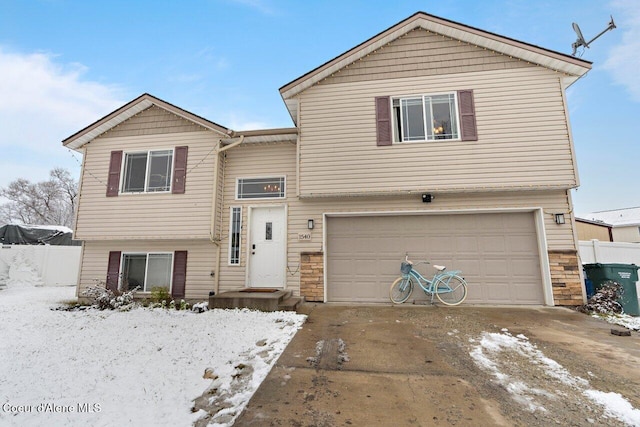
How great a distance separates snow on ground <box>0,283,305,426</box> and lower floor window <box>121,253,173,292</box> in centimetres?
166

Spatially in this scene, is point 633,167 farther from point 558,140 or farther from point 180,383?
point 180,383

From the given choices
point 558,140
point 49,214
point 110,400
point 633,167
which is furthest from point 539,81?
point 49,214

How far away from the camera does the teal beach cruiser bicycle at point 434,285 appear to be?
6176mm

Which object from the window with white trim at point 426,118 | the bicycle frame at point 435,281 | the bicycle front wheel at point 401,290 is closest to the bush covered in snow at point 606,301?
the bicycle frame at point 435,281

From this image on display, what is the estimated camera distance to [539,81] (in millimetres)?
6363

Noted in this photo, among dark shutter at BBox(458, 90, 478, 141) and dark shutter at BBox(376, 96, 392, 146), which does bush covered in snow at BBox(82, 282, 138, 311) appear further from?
dark shutter at BBox(458, 90, 478, 141)

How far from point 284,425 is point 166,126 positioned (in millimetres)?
7869

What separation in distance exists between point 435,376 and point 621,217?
31088 millimetres

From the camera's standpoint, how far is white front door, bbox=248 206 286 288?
7031 millimetres

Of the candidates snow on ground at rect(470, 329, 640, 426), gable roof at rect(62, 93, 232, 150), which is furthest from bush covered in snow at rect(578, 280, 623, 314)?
gable roof at rect(62, 93, 232, 150)

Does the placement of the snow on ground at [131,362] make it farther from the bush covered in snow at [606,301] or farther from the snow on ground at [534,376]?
the bush covered in snow at [606,301]

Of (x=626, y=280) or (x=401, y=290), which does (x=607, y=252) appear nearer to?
(x=626, y=280)

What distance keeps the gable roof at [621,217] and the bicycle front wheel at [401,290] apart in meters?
24.2

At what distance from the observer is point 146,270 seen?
7461 mm
